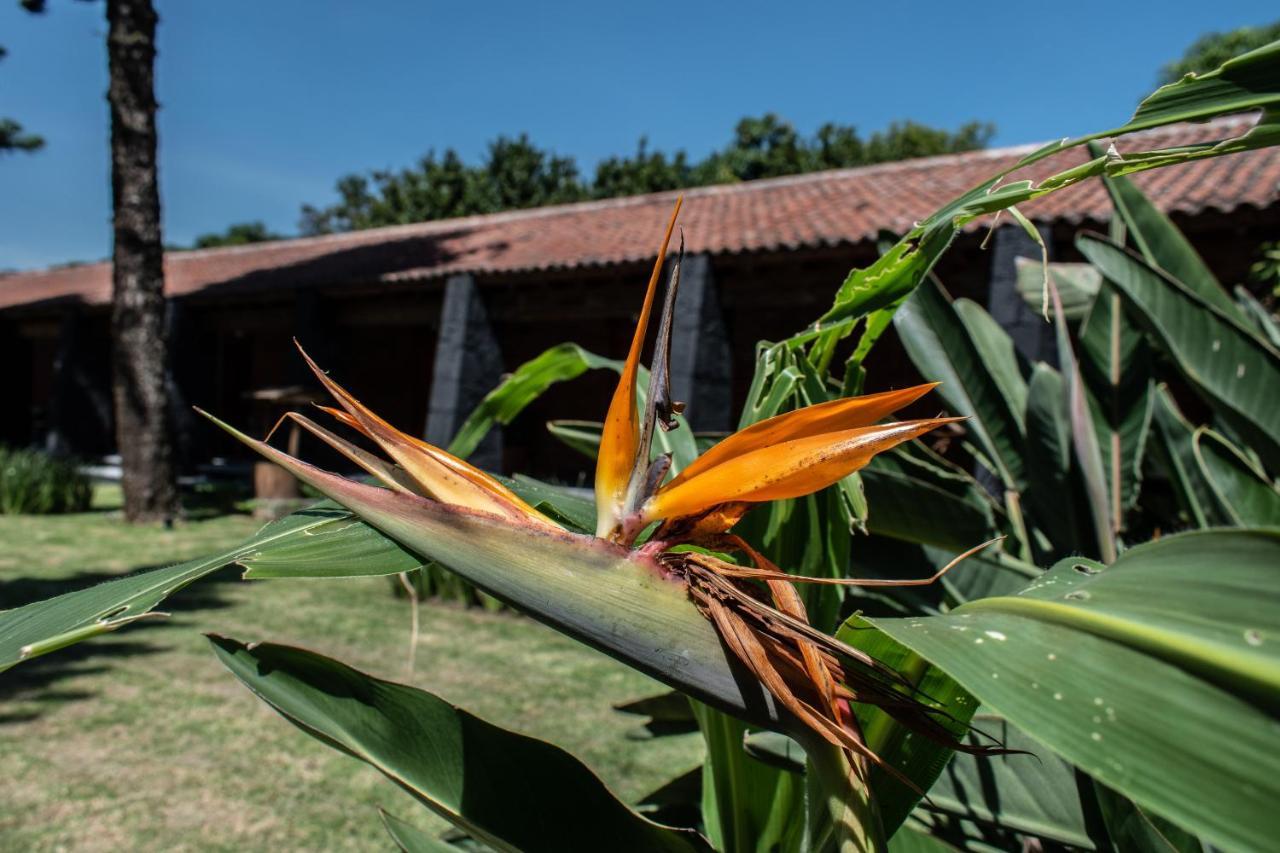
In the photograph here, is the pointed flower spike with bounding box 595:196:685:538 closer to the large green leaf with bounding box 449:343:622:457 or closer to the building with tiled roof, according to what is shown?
the large green leaf with bounding box 449:343:622:457

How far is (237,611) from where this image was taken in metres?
5.64

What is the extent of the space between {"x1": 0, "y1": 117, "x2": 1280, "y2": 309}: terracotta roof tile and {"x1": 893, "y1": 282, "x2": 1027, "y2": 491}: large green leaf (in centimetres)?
518

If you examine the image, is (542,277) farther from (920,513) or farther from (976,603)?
(976,603)

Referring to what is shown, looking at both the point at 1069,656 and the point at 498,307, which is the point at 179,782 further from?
the point at 498,307

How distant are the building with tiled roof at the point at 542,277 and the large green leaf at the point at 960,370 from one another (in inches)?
104

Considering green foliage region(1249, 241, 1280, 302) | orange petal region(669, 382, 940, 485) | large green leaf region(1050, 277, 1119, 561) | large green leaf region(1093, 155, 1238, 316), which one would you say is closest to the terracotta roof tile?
green foliage region(1249, 241, 1280, 302)

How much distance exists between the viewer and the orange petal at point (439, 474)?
1.41 feet

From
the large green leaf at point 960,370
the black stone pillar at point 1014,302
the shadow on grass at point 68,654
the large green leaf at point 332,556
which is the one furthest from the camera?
the black stone pillar at point 1014,302

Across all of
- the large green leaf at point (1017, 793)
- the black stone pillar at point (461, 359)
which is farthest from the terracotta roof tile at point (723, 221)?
the large green leaf at point (1017, 793)

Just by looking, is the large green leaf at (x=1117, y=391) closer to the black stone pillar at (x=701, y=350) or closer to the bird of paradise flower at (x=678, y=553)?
the bird of paradise flower at (x=678, y=553)

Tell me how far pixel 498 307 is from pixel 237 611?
4591 mm

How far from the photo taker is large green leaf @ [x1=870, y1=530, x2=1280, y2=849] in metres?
0.28

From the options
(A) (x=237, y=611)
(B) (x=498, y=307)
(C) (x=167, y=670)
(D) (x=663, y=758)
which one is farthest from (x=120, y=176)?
(D) (x=663, y=758)

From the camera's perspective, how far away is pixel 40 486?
9914mm
